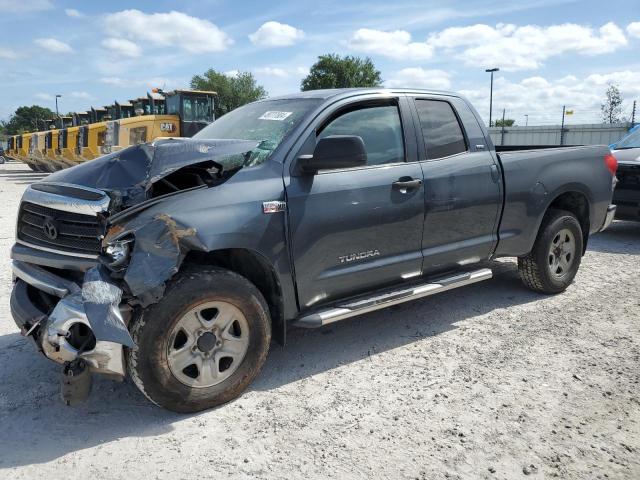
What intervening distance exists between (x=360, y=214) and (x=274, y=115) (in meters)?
1.05

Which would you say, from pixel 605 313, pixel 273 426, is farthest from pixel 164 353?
pixel 605 313

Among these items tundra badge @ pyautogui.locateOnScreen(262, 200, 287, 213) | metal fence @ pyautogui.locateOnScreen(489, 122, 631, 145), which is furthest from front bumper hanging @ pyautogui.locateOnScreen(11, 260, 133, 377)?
metal fence @ pyautogui.locateOnScreen(489, 122, 631, 145)

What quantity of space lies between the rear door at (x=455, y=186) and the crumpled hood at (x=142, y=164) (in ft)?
5.22

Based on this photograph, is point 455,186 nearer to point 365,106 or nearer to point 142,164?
point 365,106

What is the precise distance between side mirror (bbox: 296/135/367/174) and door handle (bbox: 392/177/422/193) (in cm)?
56

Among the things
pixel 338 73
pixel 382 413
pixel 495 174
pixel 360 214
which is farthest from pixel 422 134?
pixel 338 73

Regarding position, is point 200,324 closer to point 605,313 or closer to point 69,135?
point 605,313

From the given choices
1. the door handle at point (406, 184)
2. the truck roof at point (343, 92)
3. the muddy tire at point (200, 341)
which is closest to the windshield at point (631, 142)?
the truck roof at point (343, 92)

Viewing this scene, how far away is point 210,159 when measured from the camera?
321 centimetres

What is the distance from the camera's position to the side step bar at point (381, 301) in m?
3.51

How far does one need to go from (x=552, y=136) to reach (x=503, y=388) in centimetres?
3007

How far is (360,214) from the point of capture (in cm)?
370

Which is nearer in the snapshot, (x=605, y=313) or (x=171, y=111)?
(x=605, y=313)

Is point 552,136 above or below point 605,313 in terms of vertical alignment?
above
